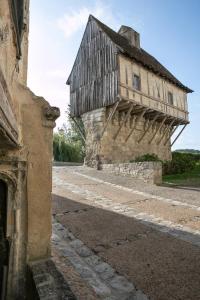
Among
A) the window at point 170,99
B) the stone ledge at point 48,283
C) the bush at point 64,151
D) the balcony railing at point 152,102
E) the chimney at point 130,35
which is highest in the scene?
the chimney at point 130,35

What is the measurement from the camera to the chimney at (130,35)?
19.3 metres

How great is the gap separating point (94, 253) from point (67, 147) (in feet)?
76.8

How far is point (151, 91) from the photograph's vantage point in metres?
16.8

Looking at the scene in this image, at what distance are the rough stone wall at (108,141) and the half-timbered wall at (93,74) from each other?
854 millimetres

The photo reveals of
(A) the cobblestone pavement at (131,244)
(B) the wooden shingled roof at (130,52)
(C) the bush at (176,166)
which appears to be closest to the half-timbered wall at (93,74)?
(B) the wooden shingled roof at (130,52)

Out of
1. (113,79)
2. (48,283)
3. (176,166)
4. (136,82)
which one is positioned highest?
(136,82)

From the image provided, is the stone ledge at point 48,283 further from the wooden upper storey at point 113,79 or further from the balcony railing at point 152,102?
the balcony railing at point 152,102

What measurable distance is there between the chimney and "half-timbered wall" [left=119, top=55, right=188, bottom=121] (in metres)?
3.87

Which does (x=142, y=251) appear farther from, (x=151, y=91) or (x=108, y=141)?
(x=151, y=91)

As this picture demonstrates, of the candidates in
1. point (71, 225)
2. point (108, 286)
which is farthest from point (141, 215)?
point (108, 286)

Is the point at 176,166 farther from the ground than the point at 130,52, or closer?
closer

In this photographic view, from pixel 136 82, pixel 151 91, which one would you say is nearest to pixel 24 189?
pixel 136 82

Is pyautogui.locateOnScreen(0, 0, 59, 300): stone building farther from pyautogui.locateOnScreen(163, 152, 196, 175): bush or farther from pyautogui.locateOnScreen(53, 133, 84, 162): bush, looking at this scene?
pyautogui.locateOnScreen(53, 133, 84, 162): bush

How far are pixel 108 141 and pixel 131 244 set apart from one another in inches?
472
